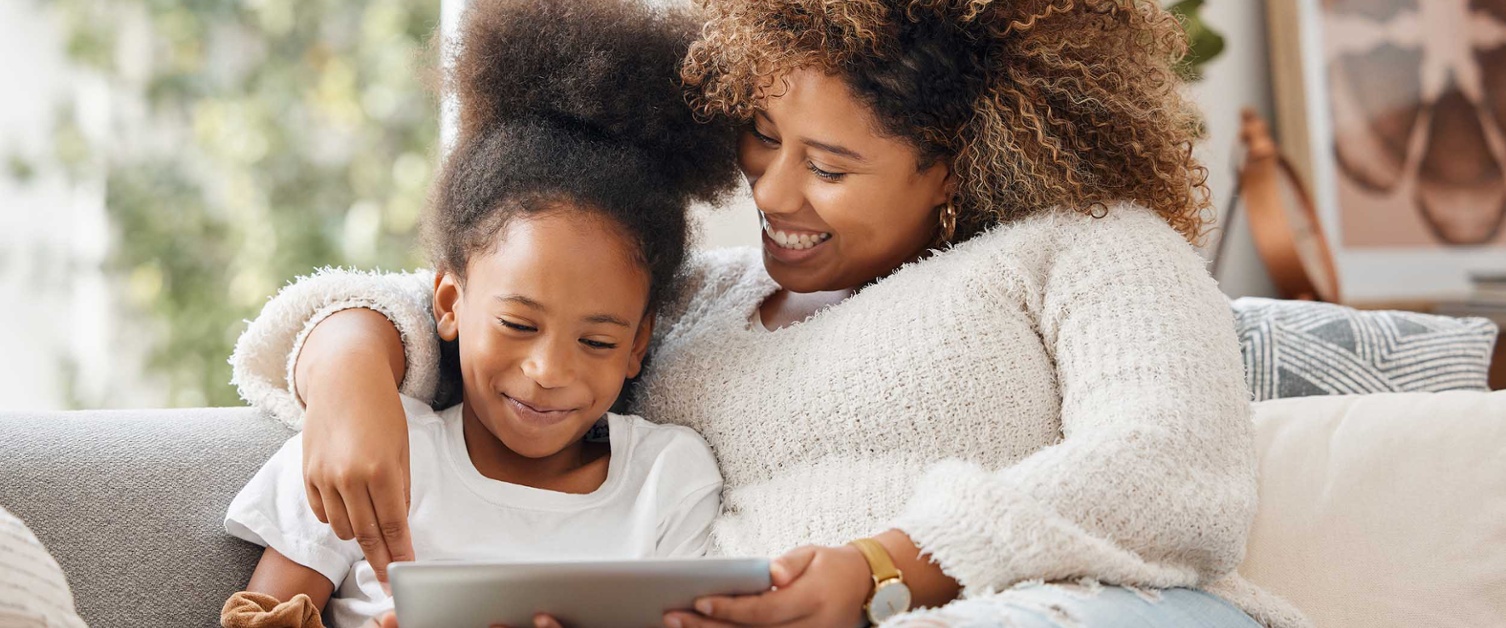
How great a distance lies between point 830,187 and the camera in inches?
52.5

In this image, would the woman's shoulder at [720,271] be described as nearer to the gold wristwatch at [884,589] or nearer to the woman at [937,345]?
the woman at [937,345]

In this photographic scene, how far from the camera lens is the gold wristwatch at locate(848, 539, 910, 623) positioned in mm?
979

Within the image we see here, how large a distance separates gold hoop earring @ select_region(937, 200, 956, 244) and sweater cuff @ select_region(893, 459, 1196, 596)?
439 millimetres

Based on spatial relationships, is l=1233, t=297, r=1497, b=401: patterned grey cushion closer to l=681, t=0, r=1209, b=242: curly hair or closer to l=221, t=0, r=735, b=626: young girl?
l=681, t=0, r=1209, b=242: curly hair

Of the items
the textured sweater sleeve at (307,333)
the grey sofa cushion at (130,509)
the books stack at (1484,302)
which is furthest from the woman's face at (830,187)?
the books stack at (1484,302)

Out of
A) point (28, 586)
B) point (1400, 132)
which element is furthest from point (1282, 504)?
point (1400, 132)

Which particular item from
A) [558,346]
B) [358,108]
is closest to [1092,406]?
[558,346]

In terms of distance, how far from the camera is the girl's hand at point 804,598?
2.99 ft

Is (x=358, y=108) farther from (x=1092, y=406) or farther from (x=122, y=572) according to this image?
(x=1092, y=406)

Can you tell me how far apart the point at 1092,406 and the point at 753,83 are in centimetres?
49

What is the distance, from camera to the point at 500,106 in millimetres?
1371

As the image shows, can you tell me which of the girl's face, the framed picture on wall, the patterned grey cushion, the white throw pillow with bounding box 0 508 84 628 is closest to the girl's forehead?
the girl's face

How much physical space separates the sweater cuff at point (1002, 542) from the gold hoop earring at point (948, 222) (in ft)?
1.44

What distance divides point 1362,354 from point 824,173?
76 centimetres
